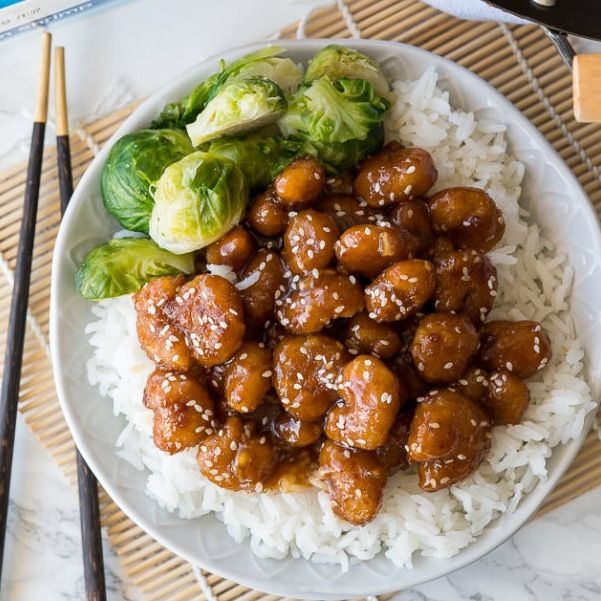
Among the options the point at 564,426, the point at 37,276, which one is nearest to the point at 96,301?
the point at 37,276

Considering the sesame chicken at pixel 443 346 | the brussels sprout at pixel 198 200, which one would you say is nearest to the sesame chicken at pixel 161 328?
the brussels sprout at pixel 198 200

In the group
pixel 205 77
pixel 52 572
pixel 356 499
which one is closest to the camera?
pixel 356 499

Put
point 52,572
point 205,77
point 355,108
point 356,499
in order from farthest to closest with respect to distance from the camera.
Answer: point 52,572 < point 205,77 < point 355,108 < point 356,499

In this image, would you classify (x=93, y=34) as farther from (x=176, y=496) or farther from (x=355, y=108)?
(x=176, y=496)

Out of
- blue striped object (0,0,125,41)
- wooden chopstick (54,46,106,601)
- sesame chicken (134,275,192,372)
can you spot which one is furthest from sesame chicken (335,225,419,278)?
blue striped object (0,0,125,41)

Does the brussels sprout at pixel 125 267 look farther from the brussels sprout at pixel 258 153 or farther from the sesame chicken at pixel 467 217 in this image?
the sesame chicken at pixel 467 217

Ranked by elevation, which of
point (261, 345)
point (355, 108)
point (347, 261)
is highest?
point (355, 108)

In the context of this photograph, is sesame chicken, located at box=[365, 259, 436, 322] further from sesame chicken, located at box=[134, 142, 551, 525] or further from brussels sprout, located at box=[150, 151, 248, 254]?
brussels sprout, located at box=[150, 151, 248, 254]
